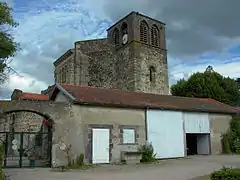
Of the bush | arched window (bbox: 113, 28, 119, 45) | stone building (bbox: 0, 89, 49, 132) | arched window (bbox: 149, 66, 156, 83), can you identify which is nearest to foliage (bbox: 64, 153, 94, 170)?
the bush

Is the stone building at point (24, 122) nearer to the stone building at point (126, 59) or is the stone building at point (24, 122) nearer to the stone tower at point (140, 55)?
the stone building at point (126, 59)

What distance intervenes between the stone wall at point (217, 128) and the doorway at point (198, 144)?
44 centimetres

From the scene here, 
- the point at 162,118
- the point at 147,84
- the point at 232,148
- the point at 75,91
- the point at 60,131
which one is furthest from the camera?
the point at 147,84

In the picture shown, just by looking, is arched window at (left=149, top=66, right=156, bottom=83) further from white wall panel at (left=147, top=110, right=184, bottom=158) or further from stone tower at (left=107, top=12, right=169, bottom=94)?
white wall panel at (left=147, top=110, right=184, bottom=158)

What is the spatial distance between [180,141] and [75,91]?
8.26 metres

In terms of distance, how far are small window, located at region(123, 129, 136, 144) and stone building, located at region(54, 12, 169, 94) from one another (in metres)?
14.6

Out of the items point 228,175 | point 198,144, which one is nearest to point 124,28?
point 198,144

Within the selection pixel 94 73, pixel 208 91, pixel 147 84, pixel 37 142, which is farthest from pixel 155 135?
pixel 208 91

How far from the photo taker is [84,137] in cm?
1617

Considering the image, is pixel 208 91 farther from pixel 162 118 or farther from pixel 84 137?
pixel 84 137

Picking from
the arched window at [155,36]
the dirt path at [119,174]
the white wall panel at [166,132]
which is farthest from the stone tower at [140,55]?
the dirt path at [119,174]

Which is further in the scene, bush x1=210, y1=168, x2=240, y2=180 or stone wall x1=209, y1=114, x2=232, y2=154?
stone wall x1=209, y1=114, x2=232, y2=154

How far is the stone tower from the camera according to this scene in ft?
108

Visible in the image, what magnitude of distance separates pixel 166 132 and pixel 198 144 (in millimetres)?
4550
